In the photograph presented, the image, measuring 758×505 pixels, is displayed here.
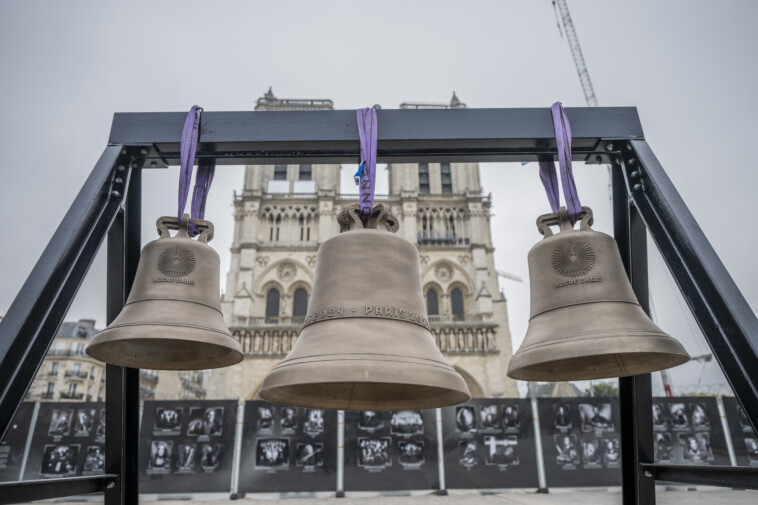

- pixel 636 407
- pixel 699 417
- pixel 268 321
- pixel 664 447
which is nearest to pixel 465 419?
pixel 664 447

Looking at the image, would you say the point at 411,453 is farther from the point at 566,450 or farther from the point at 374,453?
the point at 566,450

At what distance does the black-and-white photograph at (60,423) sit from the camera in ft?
27.4

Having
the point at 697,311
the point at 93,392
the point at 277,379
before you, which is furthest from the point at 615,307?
the point at 93,392

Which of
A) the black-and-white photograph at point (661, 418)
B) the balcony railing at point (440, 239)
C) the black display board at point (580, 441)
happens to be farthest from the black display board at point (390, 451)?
the balcony railing at point (440, 239)

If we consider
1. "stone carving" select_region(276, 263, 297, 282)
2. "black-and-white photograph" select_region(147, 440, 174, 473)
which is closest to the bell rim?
"black-and-white photograph" select_region(147, 440, 174, 473)

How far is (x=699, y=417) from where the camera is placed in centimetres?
878

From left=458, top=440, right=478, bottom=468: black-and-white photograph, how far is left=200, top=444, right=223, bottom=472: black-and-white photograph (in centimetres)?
391

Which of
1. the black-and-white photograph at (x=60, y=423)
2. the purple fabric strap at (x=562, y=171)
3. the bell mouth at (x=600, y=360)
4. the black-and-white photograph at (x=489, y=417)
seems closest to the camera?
the bell mouth at (x=600, y=360)

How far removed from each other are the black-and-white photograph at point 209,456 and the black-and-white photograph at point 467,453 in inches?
154

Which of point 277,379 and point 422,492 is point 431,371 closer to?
point 277,379

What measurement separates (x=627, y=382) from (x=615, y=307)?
2.15ft

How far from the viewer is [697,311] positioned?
1.83 m

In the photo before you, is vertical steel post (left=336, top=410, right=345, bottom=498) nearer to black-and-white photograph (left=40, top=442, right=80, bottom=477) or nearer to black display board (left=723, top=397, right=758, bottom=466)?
black-and-white photograph (left=40, top=442, right=80, bottom=477)

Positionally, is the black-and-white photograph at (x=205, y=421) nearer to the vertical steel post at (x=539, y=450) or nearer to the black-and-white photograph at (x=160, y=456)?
the black-and-white photograph at (x=160, y=456)
